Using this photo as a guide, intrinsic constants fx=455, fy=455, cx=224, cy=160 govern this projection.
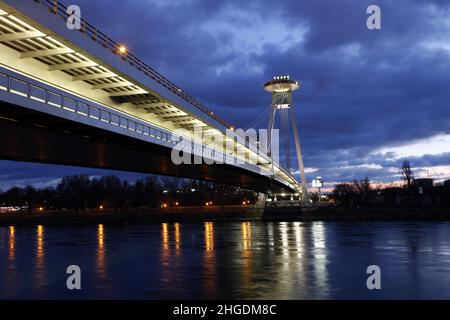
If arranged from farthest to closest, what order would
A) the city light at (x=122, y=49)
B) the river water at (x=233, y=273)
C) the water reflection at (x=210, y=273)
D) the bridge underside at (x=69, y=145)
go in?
the city light at (x=122, y=49) < the bridge underside at (x=69, y=145) < the water reflection at (x=210, y=273) < the river water at (x=233, y=273)

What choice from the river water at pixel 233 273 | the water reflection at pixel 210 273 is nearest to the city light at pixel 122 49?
the river water at pixel 233 273

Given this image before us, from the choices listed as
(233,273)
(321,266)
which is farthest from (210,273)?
(321,266)

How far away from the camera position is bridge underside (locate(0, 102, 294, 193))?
24.6m

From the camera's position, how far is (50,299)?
12.9 m

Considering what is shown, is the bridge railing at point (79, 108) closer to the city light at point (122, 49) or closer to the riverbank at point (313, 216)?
the city light at point (122, 49)

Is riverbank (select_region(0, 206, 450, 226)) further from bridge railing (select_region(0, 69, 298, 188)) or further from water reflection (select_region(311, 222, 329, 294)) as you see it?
water reflection (select_region(311, 222, 329, 294))

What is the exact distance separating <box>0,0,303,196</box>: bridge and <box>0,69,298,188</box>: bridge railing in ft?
0.17

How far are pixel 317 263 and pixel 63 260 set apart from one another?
12157mm

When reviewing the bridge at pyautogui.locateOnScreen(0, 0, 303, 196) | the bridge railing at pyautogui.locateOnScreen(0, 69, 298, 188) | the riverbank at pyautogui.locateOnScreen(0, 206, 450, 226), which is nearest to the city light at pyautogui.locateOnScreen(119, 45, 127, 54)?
the bridge at pyautogui.locateOnScreen(0, 0, 303, 196)

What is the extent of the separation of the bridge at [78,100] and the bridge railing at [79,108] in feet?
0.17

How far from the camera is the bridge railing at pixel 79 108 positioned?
20.9 m

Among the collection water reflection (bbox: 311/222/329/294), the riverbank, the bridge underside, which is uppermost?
the bridge underside
